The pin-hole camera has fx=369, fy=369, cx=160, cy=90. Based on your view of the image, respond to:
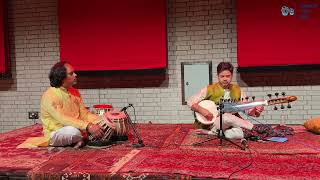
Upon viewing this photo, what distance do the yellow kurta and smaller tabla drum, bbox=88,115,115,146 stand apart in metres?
0.18

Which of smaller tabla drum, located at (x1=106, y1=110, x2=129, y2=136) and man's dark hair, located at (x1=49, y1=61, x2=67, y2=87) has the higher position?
man's dark hair, located at (x1=49, y1=61, x2=67, y2=87)

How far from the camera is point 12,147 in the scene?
4262 millimetres

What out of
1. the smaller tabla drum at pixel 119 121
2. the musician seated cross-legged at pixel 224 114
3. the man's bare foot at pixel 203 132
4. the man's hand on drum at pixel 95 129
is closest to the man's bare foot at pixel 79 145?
the man's hand on drum at pixel 95 129

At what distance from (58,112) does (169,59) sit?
258cm

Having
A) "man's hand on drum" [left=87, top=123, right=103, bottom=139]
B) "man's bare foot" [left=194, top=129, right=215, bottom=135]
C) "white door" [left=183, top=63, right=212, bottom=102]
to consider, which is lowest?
"man's bare foot" [left=194, top=129, right=215, bottom=135]

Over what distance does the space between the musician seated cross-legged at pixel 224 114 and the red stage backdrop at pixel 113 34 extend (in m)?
1.71

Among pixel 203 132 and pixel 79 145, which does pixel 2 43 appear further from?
pixel 203 132

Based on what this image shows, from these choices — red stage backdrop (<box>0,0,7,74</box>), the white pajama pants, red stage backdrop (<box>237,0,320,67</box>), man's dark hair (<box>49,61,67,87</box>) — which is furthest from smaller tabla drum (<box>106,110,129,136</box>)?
red stage backdrop (<box>0,0,7,74</box>)

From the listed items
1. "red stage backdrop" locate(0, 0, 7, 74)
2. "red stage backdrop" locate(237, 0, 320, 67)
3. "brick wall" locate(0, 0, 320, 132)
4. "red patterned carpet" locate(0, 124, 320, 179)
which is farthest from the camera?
"red stage backdrop" locate(0, 0, 7, 74)

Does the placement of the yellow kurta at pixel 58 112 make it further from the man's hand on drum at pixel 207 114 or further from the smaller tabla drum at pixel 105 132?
the man's hand on drum at pixel 207 114

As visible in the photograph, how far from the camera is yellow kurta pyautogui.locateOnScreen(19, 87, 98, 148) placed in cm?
401

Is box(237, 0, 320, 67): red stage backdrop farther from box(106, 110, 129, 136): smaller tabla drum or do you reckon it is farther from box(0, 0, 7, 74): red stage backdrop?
box(0, 0, 7, 74): red stage backdrop

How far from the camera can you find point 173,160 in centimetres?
348

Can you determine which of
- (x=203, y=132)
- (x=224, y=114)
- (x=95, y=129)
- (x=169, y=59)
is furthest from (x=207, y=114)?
(x=169, y=59)
